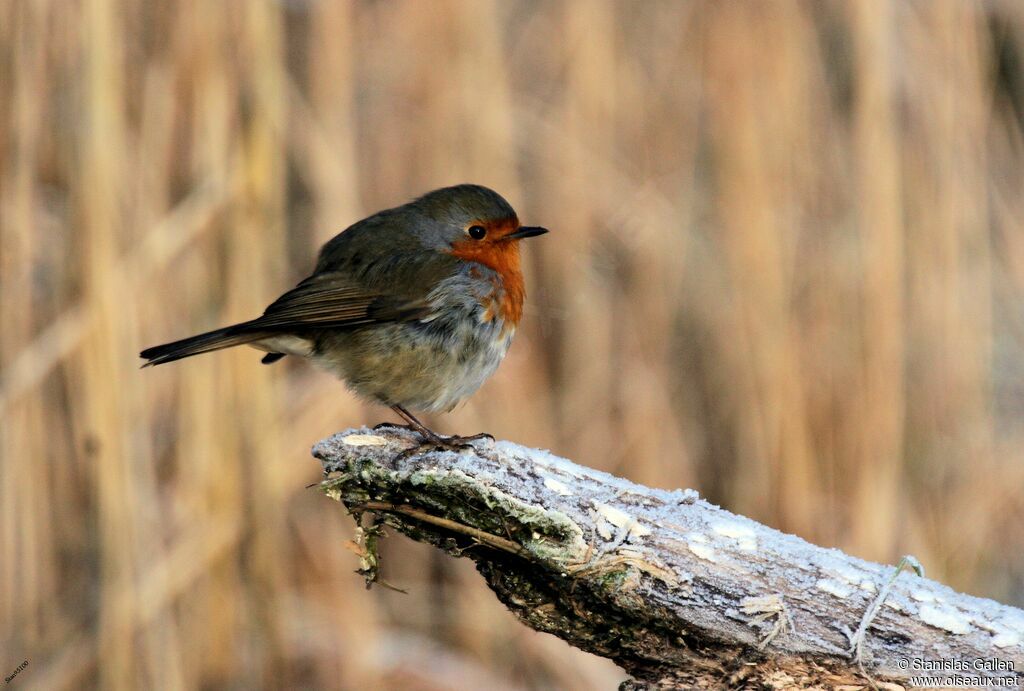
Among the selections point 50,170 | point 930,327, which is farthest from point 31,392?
point 930,327

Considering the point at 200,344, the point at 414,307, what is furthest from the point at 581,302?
the point at 200,344

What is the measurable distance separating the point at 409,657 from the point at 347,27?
2.07m

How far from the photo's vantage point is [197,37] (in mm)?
2902


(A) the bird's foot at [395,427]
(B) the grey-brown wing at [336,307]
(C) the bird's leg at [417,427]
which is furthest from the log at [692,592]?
(B) the grey-brown wing at [336,307]

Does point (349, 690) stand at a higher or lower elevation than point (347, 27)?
lower

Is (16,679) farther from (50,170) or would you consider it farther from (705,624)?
(705,624)

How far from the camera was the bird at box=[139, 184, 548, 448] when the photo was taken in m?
2.52

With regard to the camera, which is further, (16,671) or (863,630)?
(16,671)

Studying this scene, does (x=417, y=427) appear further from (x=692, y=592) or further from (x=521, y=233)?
(x=692, y=592)

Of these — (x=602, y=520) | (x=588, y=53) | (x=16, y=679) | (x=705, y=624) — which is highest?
(x=588, y=53)

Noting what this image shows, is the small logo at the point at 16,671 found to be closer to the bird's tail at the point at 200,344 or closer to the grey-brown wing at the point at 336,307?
the bird's tail at the point at 200,344

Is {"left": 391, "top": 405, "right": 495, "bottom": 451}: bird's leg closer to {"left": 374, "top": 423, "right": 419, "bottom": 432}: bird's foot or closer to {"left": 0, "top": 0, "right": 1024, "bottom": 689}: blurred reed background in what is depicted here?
{"left": 374, "top": 423, "right": 419, "bottom": 432}: bird's foot

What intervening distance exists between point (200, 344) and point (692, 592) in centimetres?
124

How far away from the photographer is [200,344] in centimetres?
233
